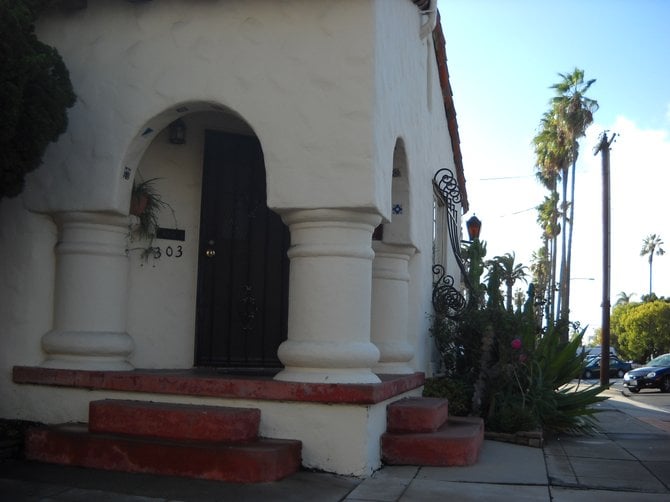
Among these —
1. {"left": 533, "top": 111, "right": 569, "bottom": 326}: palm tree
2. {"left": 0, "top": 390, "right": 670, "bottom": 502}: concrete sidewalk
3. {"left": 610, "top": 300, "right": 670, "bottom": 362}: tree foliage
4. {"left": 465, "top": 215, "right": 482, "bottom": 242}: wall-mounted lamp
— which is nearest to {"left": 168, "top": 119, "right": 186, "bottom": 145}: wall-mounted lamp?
{"left": 0, "top": 390, "right": 670, "bottom": 502}: concrete sidewalk

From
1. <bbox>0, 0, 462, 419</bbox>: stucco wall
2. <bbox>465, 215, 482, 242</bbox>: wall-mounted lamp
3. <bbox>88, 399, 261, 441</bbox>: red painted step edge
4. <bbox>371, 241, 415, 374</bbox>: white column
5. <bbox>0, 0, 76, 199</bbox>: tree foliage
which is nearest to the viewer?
<bbox>0, 0, 76, 199</bbox>: tree foliage

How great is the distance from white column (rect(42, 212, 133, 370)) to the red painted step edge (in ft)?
2.35

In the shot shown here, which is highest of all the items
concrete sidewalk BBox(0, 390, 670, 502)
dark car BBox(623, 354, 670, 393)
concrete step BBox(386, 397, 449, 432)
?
concrete step BBox(386, 397, 449, 432)

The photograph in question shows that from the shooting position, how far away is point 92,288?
6535mm

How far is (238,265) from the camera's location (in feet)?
24.9

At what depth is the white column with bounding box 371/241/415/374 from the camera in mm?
7273

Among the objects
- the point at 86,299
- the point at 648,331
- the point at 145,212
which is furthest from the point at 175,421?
the point at 648,331

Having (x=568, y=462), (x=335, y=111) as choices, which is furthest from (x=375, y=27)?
(x=568, y=462)

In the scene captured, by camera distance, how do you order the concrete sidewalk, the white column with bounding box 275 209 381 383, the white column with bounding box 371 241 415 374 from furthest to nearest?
the white column with bounding box 371 241 415 374, the white column with bounding box 275 209 381 383, the concrete sidewalk

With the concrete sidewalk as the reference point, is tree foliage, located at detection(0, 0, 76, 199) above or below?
above

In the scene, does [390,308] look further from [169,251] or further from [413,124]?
[169,251]

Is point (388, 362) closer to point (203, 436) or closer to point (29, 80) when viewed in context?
point (203, 436)

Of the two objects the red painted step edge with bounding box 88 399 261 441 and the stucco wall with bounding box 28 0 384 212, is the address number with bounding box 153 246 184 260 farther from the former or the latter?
the red painted step edge with bounding box 88 399 261 441

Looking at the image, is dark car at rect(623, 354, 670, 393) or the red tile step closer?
the red tile step
